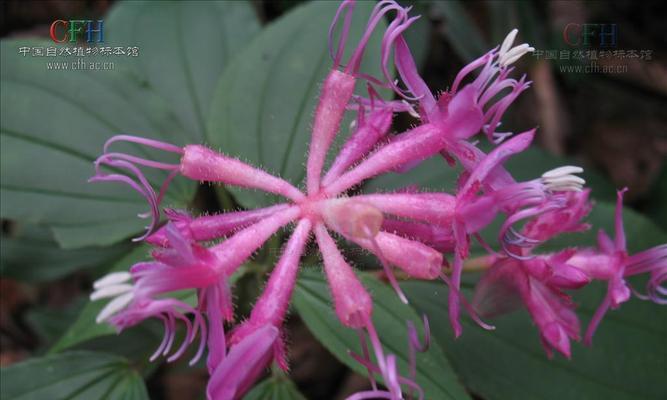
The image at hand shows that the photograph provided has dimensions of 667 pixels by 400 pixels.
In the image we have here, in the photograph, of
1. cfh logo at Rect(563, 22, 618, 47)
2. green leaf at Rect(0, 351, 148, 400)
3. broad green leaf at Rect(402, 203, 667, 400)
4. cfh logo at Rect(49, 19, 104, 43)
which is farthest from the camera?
cfh logo at Rect(563, 22, 618, 47)

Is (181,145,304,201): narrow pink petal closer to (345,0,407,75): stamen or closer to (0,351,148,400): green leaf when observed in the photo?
(345,0,407,75): stamen

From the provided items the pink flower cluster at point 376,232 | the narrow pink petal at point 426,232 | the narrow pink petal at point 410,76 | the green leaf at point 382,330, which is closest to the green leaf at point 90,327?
the pink flower cluster at point 376,232

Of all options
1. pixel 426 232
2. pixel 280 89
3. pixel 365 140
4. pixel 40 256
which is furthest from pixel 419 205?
pixel 40 256

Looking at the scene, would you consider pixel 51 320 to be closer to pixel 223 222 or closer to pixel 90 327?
pixel 90 327

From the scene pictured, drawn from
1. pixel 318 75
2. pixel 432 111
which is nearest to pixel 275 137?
pixel 318 75

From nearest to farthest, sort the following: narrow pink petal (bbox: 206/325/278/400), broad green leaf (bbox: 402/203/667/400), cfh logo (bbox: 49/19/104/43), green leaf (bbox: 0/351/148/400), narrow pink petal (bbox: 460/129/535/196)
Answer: narrow pink petal (bbox: 206/325/278/400) → narrow pink petal (bbox: 460/129/535/196) → green leaf (bbox: 0/351/148/400) → broad green leaf (bbox: 402/203/667/400) → cfh logo (bbox: 49/19/104/43)

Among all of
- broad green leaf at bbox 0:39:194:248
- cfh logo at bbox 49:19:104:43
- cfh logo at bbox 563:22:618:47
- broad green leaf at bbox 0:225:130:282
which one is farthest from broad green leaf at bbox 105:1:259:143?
cfh logo at bbox 563:22:618:47

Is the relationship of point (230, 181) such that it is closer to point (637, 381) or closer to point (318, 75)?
point (318, 75)
